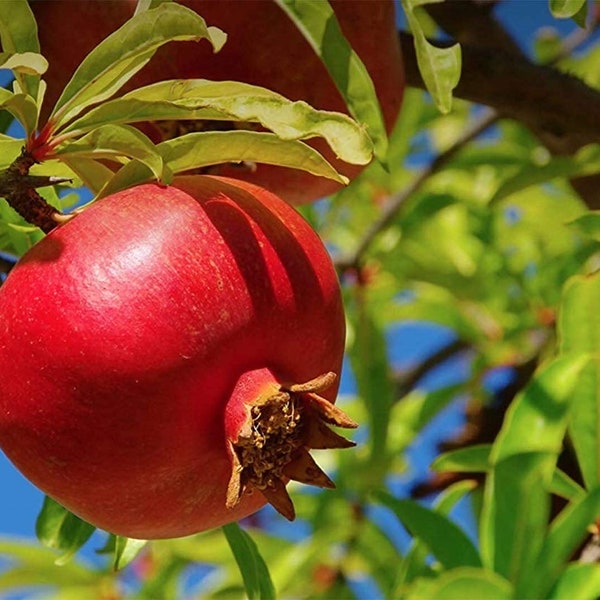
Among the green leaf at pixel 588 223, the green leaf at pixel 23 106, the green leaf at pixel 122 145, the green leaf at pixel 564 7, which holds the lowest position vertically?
the green leaf at pixel 588 223

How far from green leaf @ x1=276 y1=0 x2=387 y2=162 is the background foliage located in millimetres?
55

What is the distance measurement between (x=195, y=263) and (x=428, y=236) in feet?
5.18

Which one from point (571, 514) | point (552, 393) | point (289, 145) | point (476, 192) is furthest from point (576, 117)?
point (476, 192)

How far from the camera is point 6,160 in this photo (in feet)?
2.86

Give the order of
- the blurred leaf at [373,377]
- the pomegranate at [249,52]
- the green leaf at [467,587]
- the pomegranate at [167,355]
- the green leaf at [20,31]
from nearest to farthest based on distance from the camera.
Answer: the pomegranate at [167,355], the green leaf at [20,31], the pomegranate at [249,52], the green leaf at [467,587], the blurred leaf at [373,377]

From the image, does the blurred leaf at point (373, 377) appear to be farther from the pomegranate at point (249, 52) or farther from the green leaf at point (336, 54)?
the green leaf at point (336, 54)

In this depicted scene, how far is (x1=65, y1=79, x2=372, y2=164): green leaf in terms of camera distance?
791 mm

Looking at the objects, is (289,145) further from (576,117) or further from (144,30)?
(576,117)

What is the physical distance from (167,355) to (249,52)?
372 millimetres

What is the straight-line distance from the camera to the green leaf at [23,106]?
32.0 inches

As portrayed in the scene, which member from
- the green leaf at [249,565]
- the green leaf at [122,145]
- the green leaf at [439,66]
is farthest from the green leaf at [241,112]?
the green leaf at [249,565]

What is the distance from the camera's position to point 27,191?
0.84 m

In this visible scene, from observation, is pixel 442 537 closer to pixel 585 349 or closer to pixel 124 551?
pixel 585 349

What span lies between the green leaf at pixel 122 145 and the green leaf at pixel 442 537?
2.03 ft
